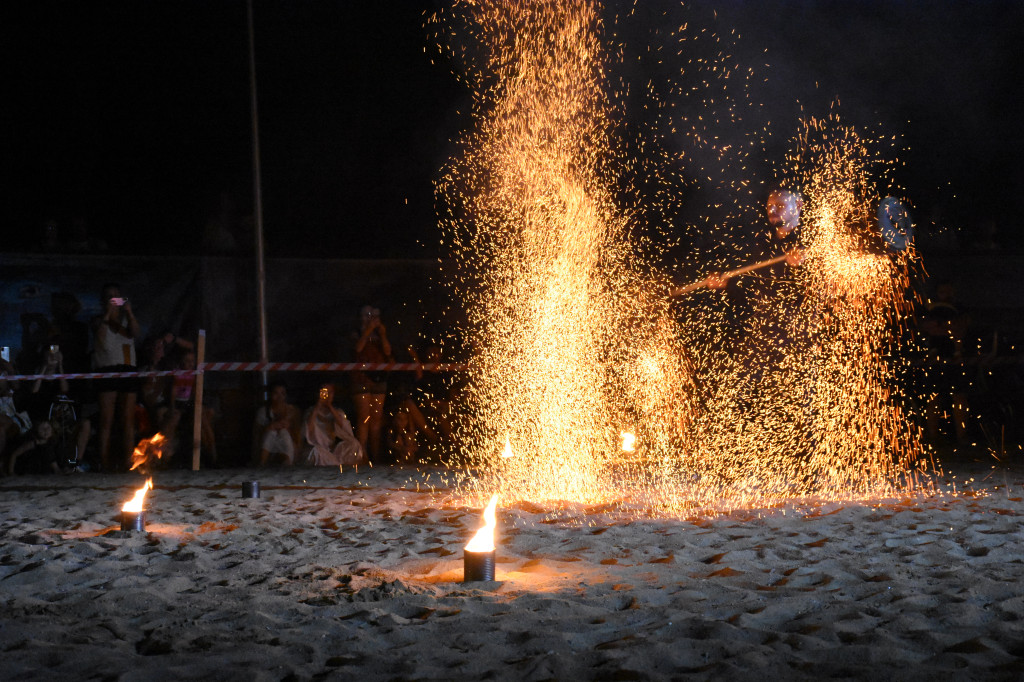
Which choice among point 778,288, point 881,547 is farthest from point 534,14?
point 881,547

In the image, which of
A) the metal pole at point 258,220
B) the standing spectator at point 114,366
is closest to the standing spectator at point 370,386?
the metal pole at point 258,220

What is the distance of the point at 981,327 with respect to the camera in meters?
12.7

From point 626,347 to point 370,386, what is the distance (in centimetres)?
334

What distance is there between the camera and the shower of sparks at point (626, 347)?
8406 mm

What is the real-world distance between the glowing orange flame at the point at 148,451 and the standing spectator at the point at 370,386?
2.38 m

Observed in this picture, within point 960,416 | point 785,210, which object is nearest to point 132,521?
point 785,210

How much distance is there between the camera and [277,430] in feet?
35.8

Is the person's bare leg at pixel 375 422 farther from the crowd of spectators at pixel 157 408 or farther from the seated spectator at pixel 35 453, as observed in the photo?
the seated spectator at pixel 35 453

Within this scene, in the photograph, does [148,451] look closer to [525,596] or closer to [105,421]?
[105,421]

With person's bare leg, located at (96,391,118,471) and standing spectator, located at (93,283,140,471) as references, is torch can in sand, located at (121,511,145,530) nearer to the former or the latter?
standing spectator, located at (93,283,140,471)

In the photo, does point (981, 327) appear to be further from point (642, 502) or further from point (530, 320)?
point (642, 502)

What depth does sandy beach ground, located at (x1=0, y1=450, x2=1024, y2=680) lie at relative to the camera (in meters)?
3.09

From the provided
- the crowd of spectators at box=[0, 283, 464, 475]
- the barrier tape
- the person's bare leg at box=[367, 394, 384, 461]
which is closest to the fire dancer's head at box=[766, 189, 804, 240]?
the barrier tape

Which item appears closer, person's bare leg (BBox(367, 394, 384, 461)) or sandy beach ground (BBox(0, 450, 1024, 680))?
sandy beach ground (BBox(0, 450, 1024, 680))
